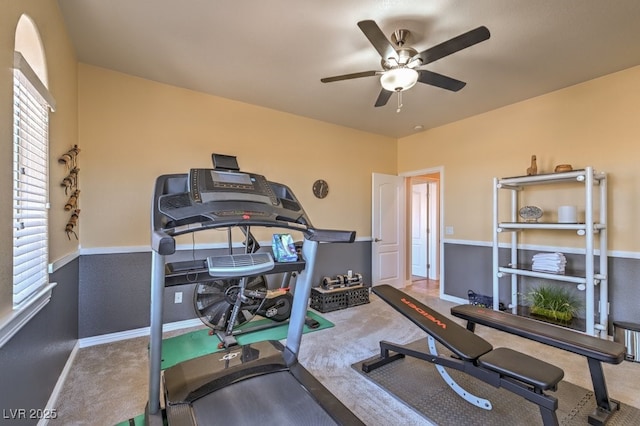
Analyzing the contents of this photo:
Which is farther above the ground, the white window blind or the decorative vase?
the white window blind

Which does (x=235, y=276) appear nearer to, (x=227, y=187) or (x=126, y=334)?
(x=227, y=187)

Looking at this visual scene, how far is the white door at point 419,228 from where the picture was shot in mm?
6219

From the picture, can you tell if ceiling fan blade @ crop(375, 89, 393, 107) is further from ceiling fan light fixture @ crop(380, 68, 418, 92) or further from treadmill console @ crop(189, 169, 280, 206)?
treadmill console @ crop(189, 169, 280, 206)

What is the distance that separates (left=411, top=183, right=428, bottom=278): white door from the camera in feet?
20.4

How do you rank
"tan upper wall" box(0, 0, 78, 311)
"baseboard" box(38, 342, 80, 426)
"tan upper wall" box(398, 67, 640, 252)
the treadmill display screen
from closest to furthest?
"tan upper wall" box(0, 0, 78, 311) < the treadmill display screen < "baseboard" box(38, 342, 80, 426) < "tan upper wall" box(398, 67, 640, 252)

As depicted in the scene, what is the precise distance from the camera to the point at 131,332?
122 inches

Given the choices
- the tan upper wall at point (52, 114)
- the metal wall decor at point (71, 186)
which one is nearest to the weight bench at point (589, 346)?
the tan upper wall at point (52, 114)

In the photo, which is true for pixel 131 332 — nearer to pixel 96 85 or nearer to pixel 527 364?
pixel 96 85

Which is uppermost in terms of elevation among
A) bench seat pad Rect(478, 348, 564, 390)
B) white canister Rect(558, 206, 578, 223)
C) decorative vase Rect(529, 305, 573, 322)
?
white canister Rect(558, 206, 578, 223)

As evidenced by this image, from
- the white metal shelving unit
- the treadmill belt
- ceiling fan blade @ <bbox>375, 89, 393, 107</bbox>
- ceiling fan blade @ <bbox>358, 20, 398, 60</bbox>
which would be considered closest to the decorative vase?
the white metal shelving unit

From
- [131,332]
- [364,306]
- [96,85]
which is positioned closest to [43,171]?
[96,85]

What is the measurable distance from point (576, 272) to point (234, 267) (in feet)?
12.4

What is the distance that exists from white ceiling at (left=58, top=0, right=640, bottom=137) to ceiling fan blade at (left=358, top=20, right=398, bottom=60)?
263mm

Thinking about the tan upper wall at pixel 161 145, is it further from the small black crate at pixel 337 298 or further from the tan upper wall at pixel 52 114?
the small black crate at pixel 337 298
